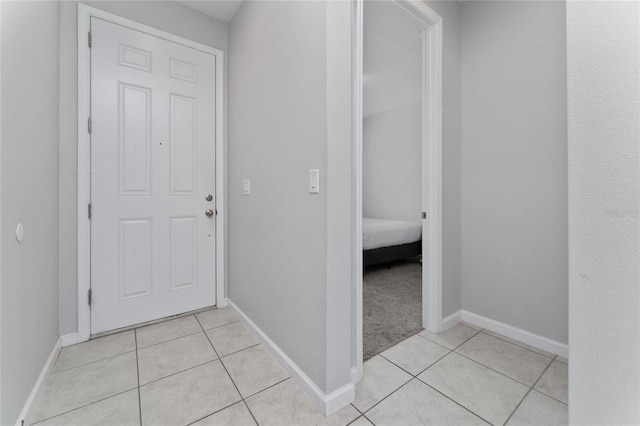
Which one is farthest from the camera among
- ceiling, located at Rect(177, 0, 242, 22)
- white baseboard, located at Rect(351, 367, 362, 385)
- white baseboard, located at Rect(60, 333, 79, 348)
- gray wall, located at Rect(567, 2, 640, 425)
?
ceiling, located at Rect(177, 0, 242, 22)

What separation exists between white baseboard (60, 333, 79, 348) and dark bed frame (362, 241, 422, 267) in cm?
267

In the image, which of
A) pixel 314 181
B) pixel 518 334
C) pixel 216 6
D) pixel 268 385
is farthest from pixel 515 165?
pixel 216 6

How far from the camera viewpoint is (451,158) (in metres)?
2.05

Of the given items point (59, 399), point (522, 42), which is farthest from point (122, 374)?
point (522, 42)

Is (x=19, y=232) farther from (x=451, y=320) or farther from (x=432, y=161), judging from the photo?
(x=451, y=320)

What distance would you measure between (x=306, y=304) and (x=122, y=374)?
1126 mm

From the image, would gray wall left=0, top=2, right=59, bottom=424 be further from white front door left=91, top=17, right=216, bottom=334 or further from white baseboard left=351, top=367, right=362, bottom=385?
white baseboard left=351, top=367, right=362, bottom=385

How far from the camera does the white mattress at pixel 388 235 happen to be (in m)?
3.28

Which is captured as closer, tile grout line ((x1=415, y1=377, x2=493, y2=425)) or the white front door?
tile grout line ((x1=415, y1=377, x2=493, y2=425))

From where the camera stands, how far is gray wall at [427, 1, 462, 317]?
2.00 meters

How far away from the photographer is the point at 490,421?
117 cm

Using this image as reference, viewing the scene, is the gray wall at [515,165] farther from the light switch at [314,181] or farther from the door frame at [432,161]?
the light switch at [314,181]

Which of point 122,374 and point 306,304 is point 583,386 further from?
point 122,374

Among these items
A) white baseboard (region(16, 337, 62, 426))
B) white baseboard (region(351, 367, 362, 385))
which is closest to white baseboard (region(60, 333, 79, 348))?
white baseboard (region(16, 337, 62, 426))
